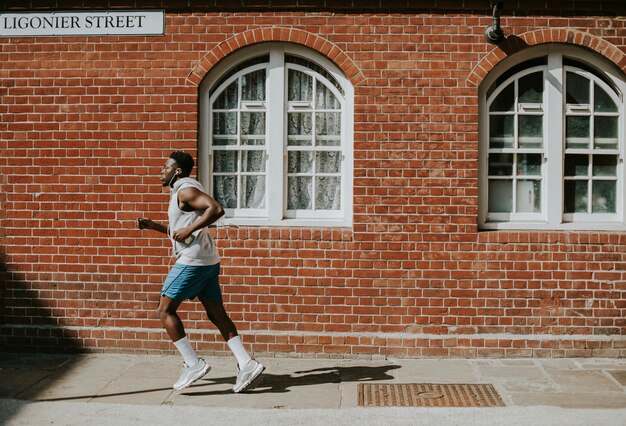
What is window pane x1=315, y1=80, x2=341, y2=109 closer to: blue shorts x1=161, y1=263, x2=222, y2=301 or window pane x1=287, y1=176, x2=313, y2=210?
window pane x1=287, y1=176, x2=313, y2=210

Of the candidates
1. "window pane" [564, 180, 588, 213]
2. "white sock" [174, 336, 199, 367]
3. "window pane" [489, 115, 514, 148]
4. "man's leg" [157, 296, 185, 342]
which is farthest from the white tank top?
"window pane" [564, 180, 588, 213]

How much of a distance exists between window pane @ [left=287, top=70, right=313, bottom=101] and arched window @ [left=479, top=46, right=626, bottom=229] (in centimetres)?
174

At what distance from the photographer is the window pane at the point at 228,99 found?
27.3 ft

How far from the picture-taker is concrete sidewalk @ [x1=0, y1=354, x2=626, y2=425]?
19.7 feet

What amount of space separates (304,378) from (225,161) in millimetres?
2447

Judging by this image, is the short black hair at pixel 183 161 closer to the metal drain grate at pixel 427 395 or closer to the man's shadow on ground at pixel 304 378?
the man's shadow on ground at pixel 304 378

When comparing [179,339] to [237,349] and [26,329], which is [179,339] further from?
[26,329]

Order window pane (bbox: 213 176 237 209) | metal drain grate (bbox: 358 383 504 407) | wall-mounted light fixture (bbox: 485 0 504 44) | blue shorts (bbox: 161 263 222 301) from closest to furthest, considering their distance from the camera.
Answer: metal drain grate (bbox: 358 383 504 407) → blue shorts (bbox: 161 263 222 301) → wall-mounted light fixture (bbox: 485 0 504 44) → window pane (bbox: 213 176 237 209)

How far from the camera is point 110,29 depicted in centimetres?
820

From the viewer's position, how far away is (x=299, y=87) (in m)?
8.29

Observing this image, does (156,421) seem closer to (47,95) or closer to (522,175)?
(47,95)

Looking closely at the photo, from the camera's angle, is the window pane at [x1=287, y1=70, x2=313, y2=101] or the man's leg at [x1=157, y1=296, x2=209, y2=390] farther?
the window pane at [x1=287, y1=70, x2=313, y2=101]

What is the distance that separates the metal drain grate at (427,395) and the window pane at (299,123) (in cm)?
271

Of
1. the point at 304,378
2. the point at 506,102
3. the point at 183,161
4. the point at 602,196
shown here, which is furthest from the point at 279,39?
the point at 602,196
